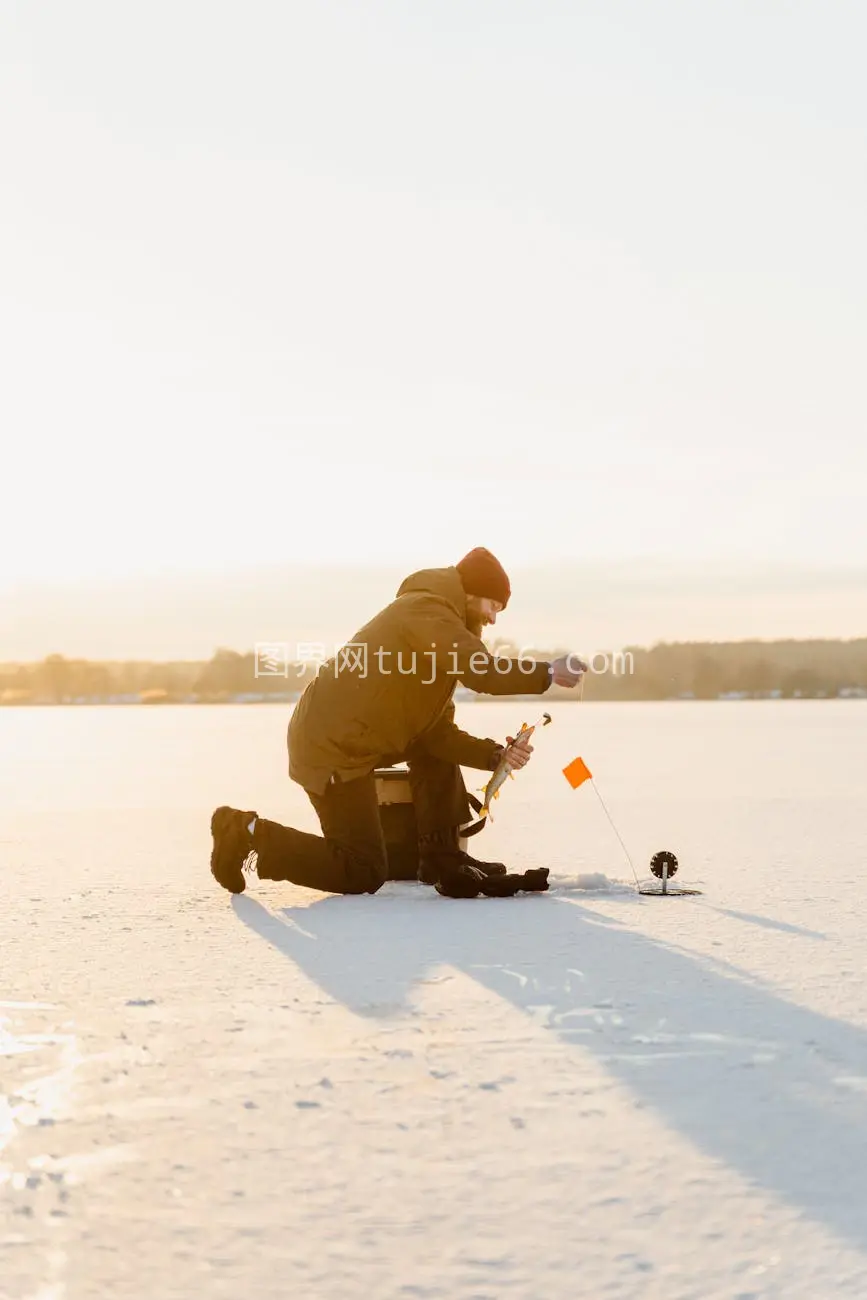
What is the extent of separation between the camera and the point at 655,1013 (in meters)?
3.24

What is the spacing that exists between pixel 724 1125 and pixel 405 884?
3.48 m

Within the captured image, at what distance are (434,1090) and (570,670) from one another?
8.07 ft

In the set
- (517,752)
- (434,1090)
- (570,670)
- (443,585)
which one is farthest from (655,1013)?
(443,585)

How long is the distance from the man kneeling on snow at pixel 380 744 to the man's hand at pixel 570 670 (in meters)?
0.26

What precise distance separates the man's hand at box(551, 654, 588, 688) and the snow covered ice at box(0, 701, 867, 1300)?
883 millimetres

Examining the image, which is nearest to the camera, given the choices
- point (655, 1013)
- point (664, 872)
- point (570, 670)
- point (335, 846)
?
point (655, 1013)

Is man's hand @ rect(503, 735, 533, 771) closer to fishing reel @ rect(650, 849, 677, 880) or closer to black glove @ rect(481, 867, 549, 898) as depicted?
black glove @ rect(481, 867, 549, 898)

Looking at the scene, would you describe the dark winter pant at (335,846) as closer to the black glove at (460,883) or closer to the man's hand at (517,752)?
the black glove at (460,883)

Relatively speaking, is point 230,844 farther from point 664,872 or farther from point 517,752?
point 664,872

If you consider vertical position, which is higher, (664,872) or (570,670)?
(570,670)

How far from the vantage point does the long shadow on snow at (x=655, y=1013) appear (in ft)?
7.45

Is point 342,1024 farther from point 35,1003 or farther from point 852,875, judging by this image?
point 852,875

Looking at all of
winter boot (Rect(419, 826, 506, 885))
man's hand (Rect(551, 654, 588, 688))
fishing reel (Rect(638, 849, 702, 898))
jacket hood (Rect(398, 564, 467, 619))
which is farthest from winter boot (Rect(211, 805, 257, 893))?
fishing reel (Rect(638, 849, 702, 898))

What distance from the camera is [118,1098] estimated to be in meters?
2.59
